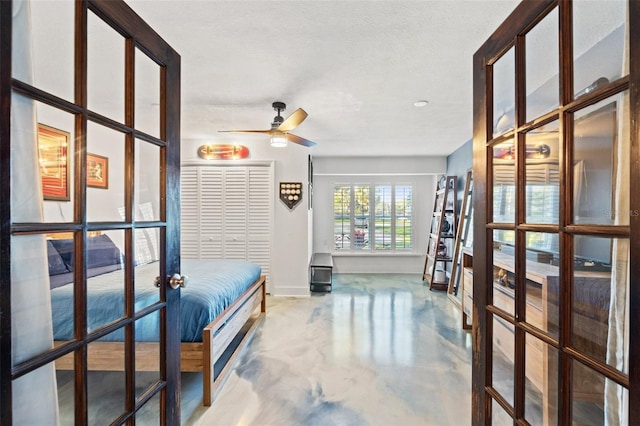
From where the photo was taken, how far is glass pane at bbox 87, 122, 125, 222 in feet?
3.17

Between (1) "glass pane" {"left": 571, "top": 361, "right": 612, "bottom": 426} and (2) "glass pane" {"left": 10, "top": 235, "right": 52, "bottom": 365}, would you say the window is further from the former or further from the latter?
(2) "glass pane" {"left": 10, "top": 235, "right": 52, "bottom": 365}

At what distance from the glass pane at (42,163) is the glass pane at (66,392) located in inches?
17.6

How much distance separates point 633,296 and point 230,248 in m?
4.56

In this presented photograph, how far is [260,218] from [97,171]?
3.73 metres

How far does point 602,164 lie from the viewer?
89 cm

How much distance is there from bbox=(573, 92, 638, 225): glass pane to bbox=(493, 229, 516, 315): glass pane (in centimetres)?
29

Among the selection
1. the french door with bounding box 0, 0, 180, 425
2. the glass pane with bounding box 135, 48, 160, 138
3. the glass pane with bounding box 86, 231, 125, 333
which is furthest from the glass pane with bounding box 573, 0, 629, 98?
the glass pane with bounding box 86, 231, 125, 333

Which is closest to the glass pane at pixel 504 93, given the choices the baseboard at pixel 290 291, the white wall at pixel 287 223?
the white wall at pixel 287 223

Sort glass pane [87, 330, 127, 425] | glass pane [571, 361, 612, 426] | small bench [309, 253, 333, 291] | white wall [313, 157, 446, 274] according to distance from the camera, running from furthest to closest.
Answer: white wall [313, 157, 446, 274] < small bench [309, 253, 333, 291] < glass pane [87, 330, 127, 425] < glass pane [571, 361, 612, 426]

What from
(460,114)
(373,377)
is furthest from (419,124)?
(373,377)

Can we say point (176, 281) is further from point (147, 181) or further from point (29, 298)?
point (29, 298)

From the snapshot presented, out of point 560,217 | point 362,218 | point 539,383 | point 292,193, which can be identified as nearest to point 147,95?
point 560,217

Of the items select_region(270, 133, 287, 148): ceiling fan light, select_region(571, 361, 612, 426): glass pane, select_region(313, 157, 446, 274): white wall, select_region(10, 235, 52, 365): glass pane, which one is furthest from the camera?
select_region(313, 157, 446, 274): white wall

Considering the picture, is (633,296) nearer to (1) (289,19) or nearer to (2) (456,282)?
(1) (289,19)
